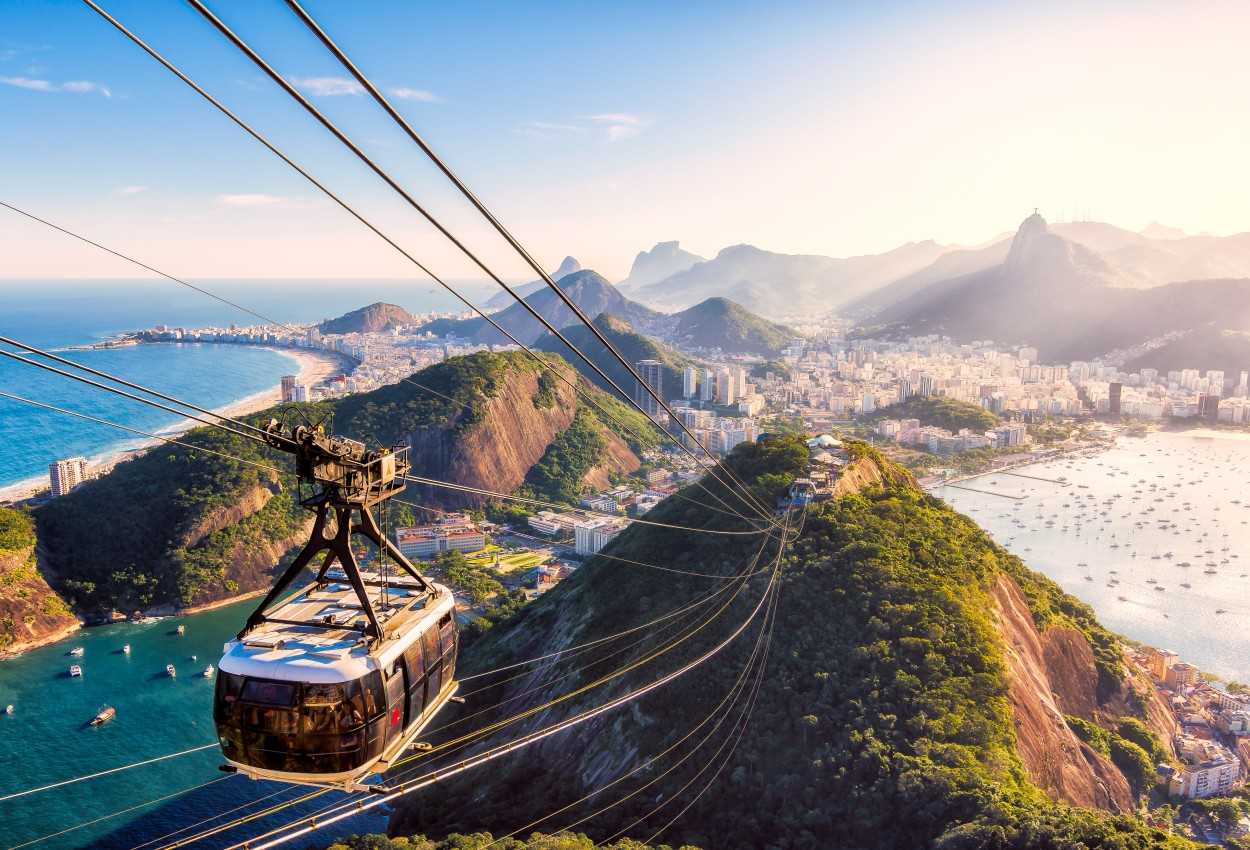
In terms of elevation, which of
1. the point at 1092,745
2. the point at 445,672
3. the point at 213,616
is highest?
the point at 445,672

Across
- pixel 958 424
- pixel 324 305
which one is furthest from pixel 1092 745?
pixel 324 305

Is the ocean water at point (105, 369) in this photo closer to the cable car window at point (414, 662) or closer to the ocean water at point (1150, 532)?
the cable car window at point (414, 662)

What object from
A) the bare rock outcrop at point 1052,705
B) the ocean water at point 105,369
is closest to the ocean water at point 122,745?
the bare rock outcrop at point 1052,705

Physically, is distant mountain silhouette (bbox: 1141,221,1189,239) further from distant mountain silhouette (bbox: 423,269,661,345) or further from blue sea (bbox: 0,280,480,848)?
blue sea (bbox: 0,280,480,848)

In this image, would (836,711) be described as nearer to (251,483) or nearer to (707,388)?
(251,483)

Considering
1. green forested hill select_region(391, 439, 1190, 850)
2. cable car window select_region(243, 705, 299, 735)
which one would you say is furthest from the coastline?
cable car window select_region(243, 705, 299, 735)

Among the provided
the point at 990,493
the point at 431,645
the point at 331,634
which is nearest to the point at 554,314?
the point at 990,493

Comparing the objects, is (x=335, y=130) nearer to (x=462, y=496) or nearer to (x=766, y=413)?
(x=462, y=496)
